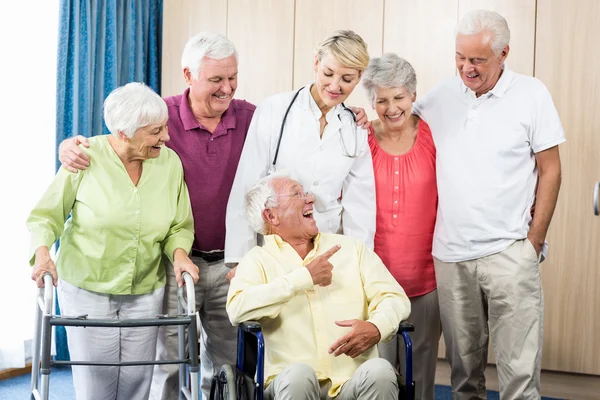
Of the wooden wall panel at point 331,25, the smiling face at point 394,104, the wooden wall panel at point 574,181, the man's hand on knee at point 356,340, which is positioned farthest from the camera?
the wooden wall panel at point 331,25

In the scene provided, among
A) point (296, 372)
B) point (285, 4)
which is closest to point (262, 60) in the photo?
point (285, 4)

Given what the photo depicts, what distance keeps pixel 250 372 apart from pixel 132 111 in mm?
937

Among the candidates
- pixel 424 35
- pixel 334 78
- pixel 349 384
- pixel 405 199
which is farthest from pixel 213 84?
pixel 424 35

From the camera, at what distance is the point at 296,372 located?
7.47ft

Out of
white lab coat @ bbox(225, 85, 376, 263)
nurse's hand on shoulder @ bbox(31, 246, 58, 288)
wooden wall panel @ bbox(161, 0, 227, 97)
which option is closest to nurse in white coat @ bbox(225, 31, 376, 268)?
white lab coat @ bbox(225, 85, 376, 263)

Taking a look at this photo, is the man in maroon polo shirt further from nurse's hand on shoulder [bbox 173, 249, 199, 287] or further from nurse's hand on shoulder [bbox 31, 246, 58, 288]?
nurse's hand on shoulder [bbox 31, 246, 58, 288]

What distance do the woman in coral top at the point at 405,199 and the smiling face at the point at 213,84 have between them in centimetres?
51

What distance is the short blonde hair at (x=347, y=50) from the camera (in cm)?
259

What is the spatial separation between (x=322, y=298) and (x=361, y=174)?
54cm

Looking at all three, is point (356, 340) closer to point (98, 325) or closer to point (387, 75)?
point (98, 325)

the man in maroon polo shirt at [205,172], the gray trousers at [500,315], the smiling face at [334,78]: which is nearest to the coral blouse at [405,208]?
the gray trousers at [500,315]

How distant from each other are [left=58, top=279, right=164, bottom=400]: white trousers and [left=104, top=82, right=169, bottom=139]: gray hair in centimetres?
57

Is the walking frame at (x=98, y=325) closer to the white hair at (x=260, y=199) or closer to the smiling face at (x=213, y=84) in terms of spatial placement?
the white hair at (x=260, y=199)

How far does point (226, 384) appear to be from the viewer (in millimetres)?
2359
